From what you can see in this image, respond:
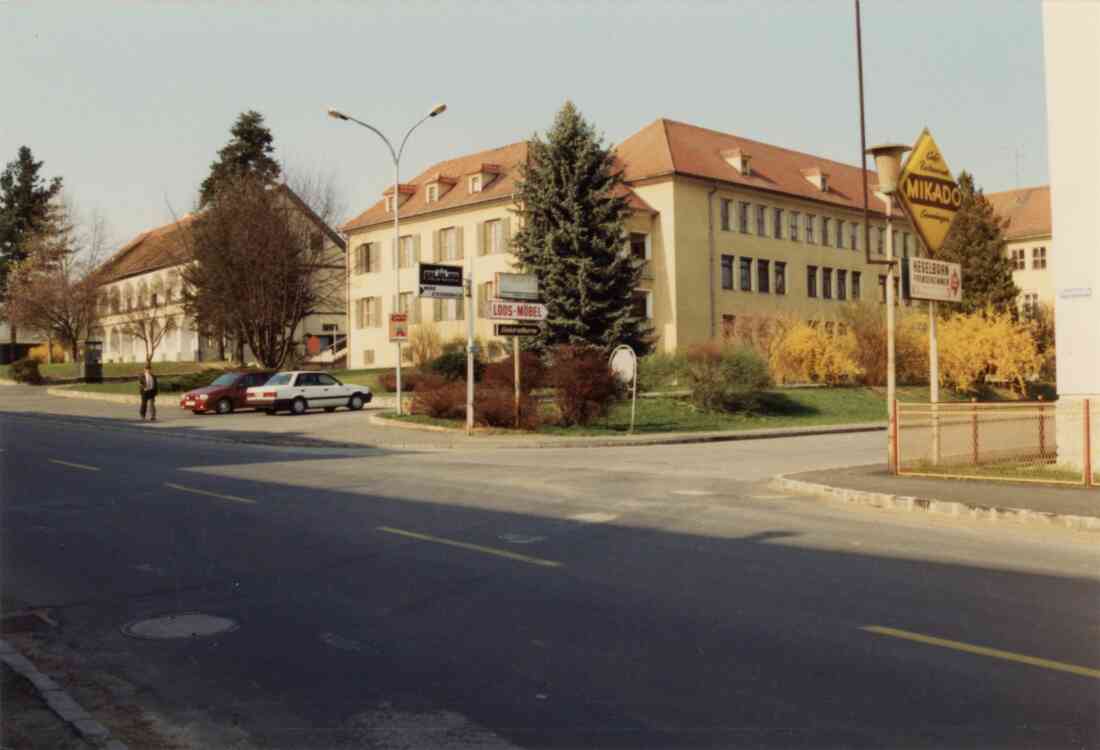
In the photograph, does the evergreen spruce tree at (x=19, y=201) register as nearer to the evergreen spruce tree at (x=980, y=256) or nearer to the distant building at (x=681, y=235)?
the distant building at (x=681, y=235)

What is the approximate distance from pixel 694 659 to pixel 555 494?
8.62m

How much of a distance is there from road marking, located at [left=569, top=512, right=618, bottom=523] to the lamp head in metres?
8.55

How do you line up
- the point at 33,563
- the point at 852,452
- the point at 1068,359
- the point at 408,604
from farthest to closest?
the point at 852,452, the point at 1068,359, the point at 33,563, the point at 408,604

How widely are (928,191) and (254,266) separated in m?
41.1

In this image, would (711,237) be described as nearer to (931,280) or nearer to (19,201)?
(931,280)

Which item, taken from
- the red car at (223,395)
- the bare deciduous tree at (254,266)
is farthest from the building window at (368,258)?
the red car at (223,395)

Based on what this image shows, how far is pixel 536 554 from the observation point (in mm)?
9625

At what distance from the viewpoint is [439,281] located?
93.9 ft

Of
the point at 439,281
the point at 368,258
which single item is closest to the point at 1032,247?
the point at 368,258

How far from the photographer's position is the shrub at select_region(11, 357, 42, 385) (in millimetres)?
58312

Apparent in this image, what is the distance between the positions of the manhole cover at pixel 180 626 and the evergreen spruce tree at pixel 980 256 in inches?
2232

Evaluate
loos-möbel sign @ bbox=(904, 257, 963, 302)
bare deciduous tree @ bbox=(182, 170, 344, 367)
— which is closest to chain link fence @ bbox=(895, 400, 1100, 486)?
loos-möbel sign @ bbox=(904, 257, 963, 302)

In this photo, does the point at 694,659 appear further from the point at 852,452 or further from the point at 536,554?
the point at 852,452

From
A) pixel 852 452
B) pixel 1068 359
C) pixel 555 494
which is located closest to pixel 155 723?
pixel 555 494
